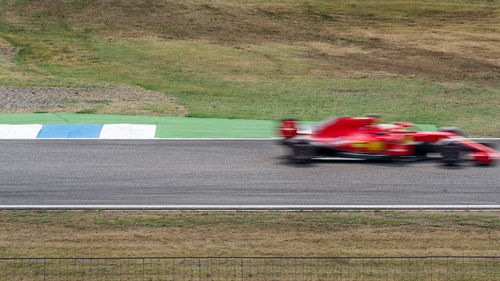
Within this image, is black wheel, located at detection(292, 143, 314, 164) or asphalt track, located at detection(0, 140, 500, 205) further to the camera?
black wheel, located at detection(292, 143, 314, 164)

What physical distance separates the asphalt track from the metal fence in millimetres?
2815

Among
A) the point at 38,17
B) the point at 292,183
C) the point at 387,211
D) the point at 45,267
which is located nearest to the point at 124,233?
the point at 45,267

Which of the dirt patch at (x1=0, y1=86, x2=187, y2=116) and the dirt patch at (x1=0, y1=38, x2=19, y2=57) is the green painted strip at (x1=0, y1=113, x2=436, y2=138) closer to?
the dirt patch at (x1=0, y1=86, x2=187, y2=116)

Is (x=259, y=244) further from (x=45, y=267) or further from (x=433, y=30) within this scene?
(x=433, y=30)

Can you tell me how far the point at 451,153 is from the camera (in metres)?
15.1

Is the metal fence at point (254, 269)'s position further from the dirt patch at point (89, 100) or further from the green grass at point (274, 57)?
the dirt patch at point (89, 100)

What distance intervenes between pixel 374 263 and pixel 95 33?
2649 cm

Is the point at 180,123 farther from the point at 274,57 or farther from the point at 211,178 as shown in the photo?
the point at 274,57

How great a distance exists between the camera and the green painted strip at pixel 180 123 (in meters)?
18.2

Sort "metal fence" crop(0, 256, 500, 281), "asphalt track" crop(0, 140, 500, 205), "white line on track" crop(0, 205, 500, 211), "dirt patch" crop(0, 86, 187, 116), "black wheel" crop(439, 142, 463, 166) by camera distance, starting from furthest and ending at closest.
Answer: "dirt patch" crop(0, 86, 187, 116)
"black wheel" crop(439, 142, 463, 166)
"asphalt track" crop(0, 140, 500, 205)
"white line on track" crop(0, 205, 500, 211)
"metal fence" crop(0, 256, 500, 281)

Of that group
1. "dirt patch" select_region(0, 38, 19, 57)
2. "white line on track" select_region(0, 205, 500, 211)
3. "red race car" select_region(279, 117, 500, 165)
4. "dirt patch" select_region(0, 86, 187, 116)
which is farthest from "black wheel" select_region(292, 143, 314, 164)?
"dirt patch" select_region(0, 38, 19, 57)

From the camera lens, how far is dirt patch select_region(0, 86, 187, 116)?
2127 centimetres

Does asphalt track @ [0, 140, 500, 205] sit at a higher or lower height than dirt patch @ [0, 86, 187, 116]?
lower

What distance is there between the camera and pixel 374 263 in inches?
402
